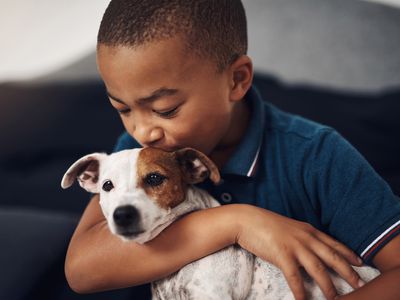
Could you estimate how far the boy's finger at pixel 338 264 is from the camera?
0.98 meters

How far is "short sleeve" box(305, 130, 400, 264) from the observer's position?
1024 mm

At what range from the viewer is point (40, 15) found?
149 cm

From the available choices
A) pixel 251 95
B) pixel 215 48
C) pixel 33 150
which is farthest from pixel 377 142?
pixel 33 150

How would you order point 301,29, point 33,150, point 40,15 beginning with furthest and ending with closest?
point 301,29 → point 33,150 → point 40,15

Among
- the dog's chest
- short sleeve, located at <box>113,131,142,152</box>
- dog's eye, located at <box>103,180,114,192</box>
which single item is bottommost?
the dog's chest

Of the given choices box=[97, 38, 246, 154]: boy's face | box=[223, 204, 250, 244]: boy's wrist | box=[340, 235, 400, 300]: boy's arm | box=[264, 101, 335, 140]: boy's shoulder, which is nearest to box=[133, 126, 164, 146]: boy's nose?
box=[97, 38, 246, 154]: boy's face

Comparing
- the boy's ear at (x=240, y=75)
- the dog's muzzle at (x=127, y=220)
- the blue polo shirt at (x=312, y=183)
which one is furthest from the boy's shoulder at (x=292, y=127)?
the dog's muzzle at (x=127, y=220)

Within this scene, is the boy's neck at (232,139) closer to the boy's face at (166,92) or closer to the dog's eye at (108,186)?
the boy's face at (166,92)

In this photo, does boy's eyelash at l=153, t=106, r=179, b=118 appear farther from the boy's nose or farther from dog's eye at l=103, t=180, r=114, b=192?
dog's eye at l=103, t=180, r=114, b=192

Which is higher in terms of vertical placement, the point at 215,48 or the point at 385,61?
the point at 215,48

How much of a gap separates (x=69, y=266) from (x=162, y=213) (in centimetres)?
27

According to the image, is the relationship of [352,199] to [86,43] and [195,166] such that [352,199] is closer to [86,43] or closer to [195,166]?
[195,166]

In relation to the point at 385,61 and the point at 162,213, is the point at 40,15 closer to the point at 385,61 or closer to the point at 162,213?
the point at 162,213

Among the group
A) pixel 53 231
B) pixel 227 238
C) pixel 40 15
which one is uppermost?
pixel 40 15
